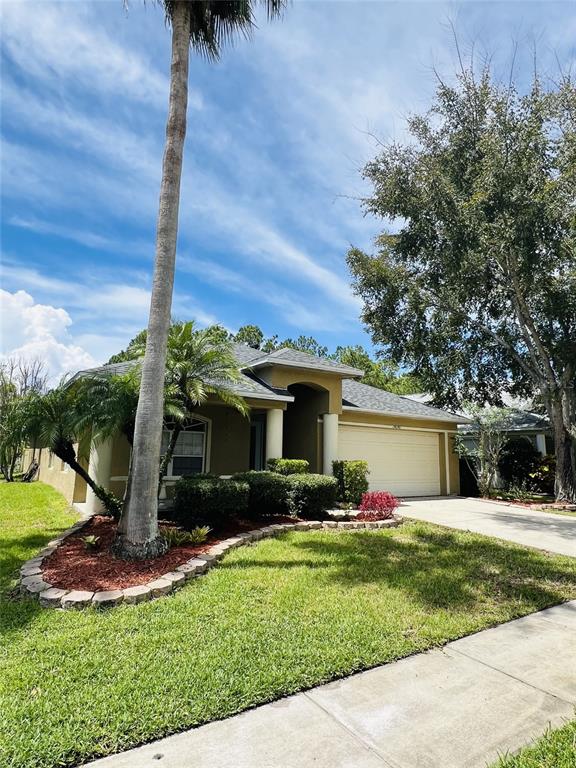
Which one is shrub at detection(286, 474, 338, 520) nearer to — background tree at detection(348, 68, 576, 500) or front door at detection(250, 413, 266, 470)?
front door at detection(250, 413, 266, 470)

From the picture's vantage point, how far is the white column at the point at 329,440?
1442 centimetres

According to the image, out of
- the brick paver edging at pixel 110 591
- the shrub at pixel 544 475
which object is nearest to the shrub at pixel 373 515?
the brick paver edging at pixel 110 591

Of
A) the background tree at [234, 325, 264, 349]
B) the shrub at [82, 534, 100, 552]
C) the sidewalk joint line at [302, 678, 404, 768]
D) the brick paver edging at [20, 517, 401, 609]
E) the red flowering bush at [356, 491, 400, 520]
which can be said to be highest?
the background tree at [234, 325, 264, 349]

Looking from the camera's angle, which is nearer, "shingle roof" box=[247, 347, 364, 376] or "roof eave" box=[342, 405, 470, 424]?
"shingle roof" box=[247, 347, 364, 376]

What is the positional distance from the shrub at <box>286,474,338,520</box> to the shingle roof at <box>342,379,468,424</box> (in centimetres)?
538

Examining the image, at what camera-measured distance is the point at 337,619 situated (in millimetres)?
4770

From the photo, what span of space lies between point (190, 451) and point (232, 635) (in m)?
9.20

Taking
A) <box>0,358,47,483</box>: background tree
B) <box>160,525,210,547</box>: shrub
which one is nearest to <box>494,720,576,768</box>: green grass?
<box>160,525,210,547</box>: shrub

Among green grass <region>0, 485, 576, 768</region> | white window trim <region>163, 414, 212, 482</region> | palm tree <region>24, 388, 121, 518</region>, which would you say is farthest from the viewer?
white window trim <region>163, 414, 212, 482</region>

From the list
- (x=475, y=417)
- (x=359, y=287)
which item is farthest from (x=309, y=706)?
(x=359, y=287)

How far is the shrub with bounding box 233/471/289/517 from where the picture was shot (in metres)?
10.0

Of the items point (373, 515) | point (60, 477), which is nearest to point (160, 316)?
point (373, 515)

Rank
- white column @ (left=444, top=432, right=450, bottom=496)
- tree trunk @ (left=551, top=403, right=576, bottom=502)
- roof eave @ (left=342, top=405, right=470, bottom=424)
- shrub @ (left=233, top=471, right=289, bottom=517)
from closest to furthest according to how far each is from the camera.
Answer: shrub @ (left=233, top=471, right=289, bottom=517)
roof eave @ (left=342, top=405, right=470, bottom=424)
tree trunk @ (left=551, top=403, right=576, bottom=502)
white column @ (left=444, top=432, right=450, bottom=496)

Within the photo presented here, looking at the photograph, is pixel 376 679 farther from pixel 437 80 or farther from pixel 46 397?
pixel 437 80
